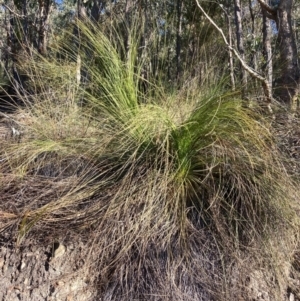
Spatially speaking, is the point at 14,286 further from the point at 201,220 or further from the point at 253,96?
the point at 253,96

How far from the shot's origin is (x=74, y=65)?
2.78 m

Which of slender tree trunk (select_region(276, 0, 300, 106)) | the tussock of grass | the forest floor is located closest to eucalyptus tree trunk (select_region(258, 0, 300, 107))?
slender tree trunk (select_region(276, 0, 300, 106))

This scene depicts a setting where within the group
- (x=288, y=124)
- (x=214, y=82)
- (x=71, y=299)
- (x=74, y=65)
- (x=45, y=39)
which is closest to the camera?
(x=71, y=299)

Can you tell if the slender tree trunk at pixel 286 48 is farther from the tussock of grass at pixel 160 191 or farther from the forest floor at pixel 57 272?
the forest floor at pixel 57 272

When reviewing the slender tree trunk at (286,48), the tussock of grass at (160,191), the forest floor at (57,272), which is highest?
the slender tree trunk at (286,48)

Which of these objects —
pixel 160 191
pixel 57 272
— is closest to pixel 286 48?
pixel 160 191

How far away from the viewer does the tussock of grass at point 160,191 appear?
5.75 ft

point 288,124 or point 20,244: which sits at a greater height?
point 288,124

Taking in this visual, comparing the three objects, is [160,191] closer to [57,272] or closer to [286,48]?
[57,272]

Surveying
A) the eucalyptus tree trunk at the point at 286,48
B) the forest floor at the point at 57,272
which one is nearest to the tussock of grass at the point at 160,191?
the forest floor at the point at 57,272

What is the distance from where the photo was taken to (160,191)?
6.09ft

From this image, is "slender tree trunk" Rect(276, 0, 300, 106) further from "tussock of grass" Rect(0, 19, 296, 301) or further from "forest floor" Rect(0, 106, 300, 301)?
"forest floor" Rect(0, 106, 300, 301)

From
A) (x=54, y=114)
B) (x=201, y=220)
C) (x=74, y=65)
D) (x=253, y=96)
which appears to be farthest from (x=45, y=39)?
(x=201, y=220)

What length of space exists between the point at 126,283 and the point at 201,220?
44 cm
